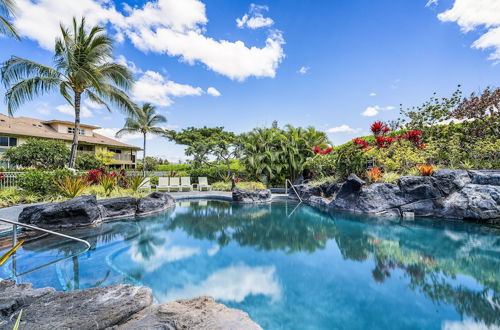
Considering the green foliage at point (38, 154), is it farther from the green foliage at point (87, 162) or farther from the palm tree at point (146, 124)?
the palm tree at point (146, 124)

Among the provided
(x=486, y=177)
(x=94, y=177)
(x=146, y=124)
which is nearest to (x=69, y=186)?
(x=94, y=177)

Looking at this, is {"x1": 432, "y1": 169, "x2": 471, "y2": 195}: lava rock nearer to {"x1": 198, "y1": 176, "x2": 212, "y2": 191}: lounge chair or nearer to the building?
{"x1": 198, "y1": 176, "x2": 212, "y2": 191}: lounge chair

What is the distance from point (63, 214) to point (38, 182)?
2.80 m

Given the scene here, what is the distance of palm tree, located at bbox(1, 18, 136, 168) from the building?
36.2 ft

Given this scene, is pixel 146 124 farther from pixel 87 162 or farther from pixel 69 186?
pixel 69 186

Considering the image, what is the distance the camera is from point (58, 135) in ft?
69.5

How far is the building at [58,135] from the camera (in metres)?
18.1

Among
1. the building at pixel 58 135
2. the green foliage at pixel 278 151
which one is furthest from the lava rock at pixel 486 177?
the building at pixel 58 135

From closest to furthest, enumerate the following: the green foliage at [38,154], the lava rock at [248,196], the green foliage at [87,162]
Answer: the lava rock at [248,196] < the green foliage at [38,154] < the green foliage at [87,162]

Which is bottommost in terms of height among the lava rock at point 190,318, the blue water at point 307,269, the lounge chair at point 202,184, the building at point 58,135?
the blue water at point 307,269

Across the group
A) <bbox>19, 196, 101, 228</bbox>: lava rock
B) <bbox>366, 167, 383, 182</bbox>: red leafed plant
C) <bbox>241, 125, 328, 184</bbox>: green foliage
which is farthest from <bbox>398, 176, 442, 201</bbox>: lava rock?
<bbox>19, 196, 101, 228</bbox>: lava rock

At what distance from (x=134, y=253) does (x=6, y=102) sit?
9962 millimetres

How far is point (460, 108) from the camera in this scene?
10.4 metres

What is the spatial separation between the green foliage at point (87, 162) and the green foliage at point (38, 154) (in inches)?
120
